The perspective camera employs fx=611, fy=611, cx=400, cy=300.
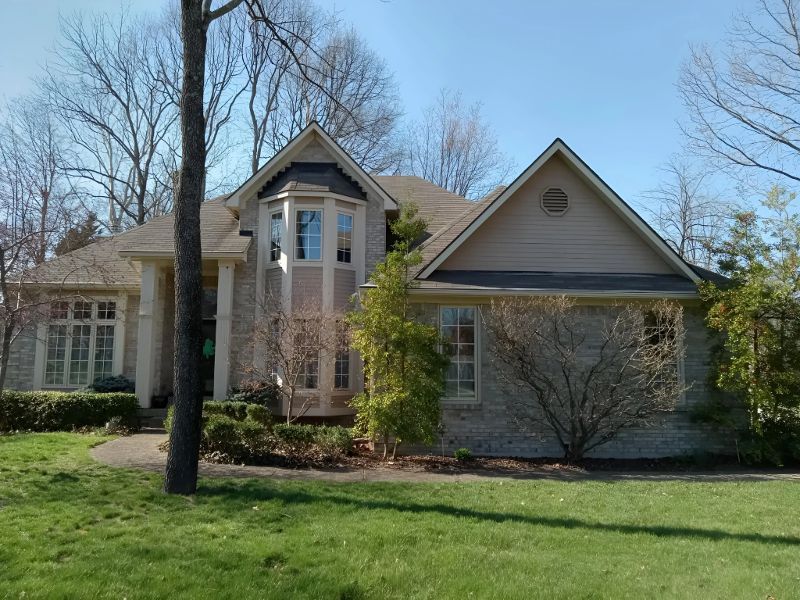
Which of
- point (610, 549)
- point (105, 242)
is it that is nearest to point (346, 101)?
point (105, 242)

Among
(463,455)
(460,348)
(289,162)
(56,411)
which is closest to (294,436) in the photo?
(463,455)

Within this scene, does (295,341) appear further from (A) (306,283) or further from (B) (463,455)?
(B) (463,455)

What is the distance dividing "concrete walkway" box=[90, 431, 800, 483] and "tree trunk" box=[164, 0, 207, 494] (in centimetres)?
169

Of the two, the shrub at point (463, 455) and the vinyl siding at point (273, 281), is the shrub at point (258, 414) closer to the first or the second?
the vinyl siding at point (273, 281)

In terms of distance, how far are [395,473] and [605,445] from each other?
501cm

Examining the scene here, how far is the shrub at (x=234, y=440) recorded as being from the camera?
1078 centimetres

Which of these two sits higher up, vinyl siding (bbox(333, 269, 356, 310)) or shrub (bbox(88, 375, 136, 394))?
vinyl siding (bbox(333, 269, 356, 310))

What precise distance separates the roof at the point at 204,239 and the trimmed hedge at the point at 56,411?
3779 mm

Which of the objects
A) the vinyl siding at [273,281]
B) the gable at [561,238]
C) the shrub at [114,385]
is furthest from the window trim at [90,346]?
the gable at [561,238]

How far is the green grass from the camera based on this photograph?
502cm

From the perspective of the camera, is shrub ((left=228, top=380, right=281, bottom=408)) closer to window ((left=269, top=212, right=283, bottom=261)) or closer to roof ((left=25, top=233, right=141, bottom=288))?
window ((left=269, top=212, right=283, bottom=261))

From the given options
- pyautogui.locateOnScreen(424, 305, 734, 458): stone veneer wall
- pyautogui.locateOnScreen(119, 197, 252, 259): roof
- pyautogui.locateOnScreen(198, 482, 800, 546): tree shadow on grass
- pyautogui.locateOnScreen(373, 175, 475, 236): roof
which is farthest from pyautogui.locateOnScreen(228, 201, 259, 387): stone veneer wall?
pyautogui.locateOnScreen(198, 482, 800, 546): tree shadow on grass

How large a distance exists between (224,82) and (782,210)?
27.5m

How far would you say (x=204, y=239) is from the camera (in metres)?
16.6
